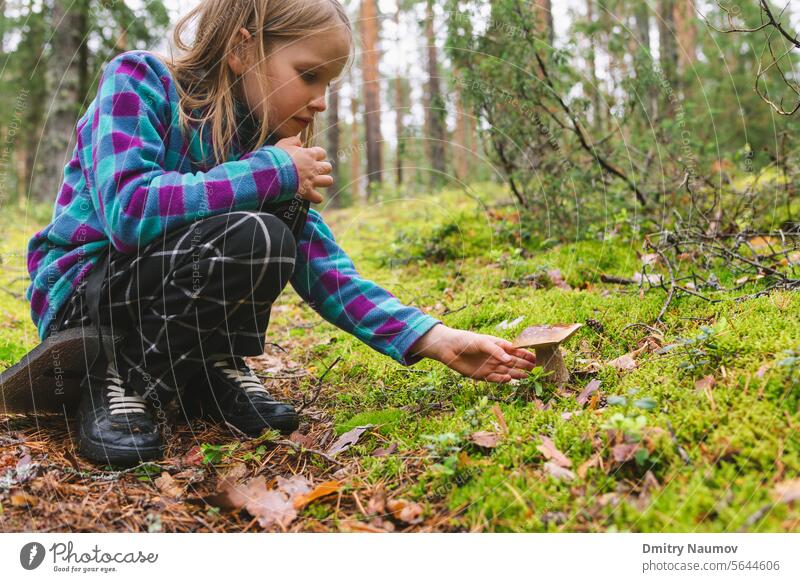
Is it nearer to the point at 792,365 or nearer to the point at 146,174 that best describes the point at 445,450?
the point at 792,365

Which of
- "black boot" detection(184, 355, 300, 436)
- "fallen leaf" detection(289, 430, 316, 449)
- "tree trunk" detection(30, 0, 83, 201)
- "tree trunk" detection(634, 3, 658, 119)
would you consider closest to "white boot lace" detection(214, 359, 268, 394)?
"black boot" detection(184, 355, 300, 436)

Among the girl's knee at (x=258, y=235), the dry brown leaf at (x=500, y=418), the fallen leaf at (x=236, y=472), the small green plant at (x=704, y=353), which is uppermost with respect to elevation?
the girl's knee at (x=258, y=235)

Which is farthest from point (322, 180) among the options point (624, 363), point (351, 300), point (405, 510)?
point (624, 363)

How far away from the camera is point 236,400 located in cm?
219

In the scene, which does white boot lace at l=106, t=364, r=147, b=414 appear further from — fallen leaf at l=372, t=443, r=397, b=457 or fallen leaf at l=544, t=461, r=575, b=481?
fallen leaf at l=544, t=461, r=575, b=481

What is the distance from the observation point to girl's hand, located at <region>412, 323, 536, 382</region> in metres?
1.94

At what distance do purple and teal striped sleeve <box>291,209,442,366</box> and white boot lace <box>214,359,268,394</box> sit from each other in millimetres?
380

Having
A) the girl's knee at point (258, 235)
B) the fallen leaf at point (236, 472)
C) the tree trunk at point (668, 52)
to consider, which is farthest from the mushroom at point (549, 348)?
the tree trunk at point (668, 52)

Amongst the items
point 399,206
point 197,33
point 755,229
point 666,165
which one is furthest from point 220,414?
point 399,206

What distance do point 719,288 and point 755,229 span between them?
1.07 meters

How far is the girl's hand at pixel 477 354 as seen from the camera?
1.94m

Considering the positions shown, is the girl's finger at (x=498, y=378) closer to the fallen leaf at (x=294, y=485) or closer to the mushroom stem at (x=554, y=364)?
the mushroom stem at (x=554, y=364)

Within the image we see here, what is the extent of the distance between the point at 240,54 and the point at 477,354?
4.52ft
